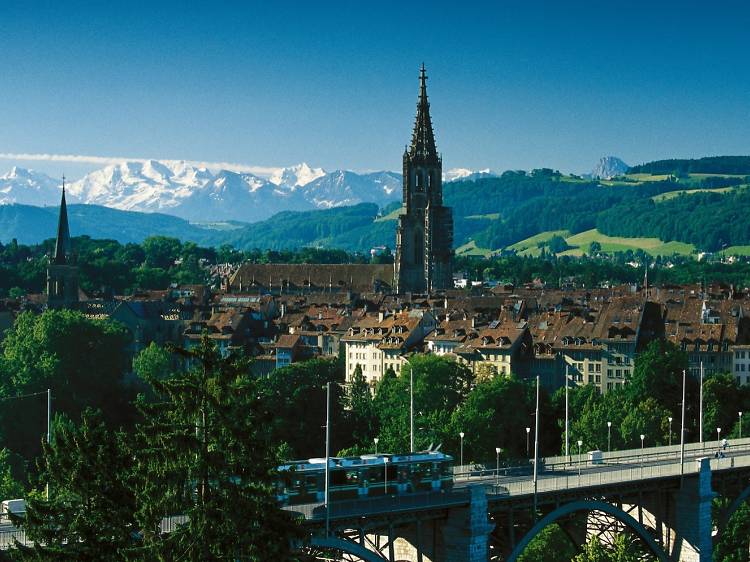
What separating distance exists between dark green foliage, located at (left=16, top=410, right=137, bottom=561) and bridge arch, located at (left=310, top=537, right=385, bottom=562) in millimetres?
7318

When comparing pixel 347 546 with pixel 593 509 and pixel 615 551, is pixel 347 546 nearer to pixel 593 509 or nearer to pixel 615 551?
pixel 593 509

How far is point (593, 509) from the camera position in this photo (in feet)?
193

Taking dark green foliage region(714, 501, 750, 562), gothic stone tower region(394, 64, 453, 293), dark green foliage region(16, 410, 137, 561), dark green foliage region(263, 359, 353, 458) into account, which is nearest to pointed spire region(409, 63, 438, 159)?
gothic stone tower region(394, 64, 453, 293)

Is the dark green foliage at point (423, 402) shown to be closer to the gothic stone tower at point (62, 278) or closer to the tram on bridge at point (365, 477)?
the tram on bridge at point (365, 477)

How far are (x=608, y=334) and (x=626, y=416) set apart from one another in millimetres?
27753

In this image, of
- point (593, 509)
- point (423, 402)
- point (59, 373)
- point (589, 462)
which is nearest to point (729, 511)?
point (589, 462)

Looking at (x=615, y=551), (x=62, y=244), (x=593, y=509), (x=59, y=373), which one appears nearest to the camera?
(x=593, y=509)

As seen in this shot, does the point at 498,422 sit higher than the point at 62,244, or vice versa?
the point at 62,244

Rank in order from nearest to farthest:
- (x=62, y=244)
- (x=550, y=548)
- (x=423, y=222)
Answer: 1. (x=550, y=548)
2. (x=62, y=244)
3. (x=423, y=222)

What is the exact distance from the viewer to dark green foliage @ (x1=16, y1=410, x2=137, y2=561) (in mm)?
39562

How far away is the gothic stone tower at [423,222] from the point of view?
636ft

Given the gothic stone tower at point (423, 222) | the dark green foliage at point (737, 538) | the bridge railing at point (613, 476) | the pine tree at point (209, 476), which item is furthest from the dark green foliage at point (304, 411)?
the gothic stone tower at point (423, 222)

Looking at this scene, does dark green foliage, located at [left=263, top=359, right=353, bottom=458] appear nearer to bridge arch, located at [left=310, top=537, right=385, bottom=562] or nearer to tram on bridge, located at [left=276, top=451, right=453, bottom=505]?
tram on bridge, located at [left=276, top=451, right=453, bottom=505]

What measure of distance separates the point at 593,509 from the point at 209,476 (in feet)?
77.0
